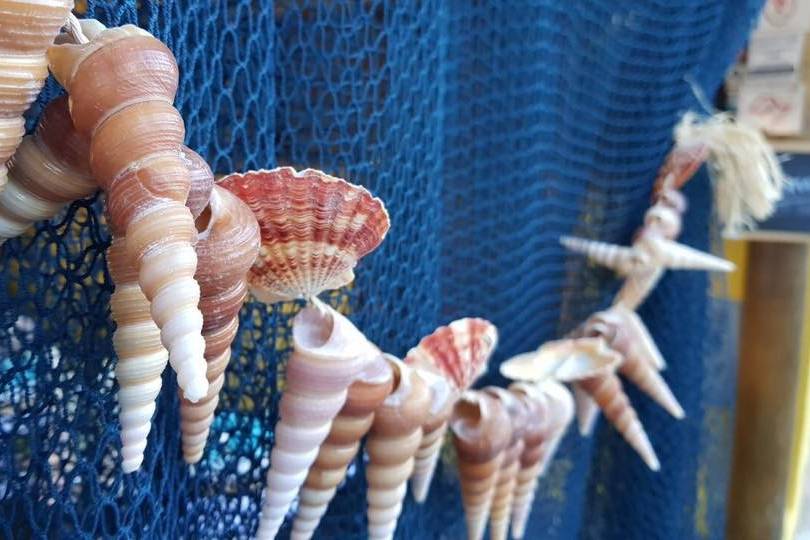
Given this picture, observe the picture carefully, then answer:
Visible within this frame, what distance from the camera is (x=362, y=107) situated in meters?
0.45

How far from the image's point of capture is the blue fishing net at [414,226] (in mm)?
298

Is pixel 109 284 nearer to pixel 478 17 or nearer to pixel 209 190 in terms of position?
pixel 209 190

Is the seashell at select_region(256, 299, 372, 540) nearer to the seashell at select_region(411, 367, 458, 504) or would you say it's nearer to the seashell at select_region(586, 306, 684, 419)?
the seashell at select_region(411, 367, 458, 504)

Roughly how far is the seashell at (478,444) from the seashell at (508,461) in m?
0.01

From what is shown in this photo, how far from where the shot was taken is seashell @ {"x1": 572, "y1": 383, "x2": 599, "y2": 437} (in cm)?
66

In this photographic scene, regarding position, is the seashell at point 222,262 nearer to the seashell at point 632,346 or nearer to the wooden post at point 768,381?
the seashell at point 632,346

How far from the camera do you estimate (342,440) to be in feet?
1.27

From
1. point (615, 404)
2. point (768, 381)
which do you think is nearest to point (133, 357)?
point (615, 404)

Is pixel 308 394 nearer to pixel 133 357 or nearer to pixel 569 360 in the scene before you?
pixel 133 357

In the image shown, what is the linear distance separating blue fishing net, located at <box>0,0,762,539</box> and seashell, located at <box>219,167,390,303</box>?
0.20 feet

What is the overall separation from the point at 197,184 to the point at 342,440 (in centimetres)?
18

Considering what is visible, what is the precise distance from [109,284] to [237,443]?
0.14m

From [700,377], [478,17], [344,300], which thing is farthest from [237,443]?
[700,377]

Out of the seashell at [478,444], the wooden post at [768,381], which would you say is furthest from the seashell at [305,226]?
the wooden post at [768,381]
